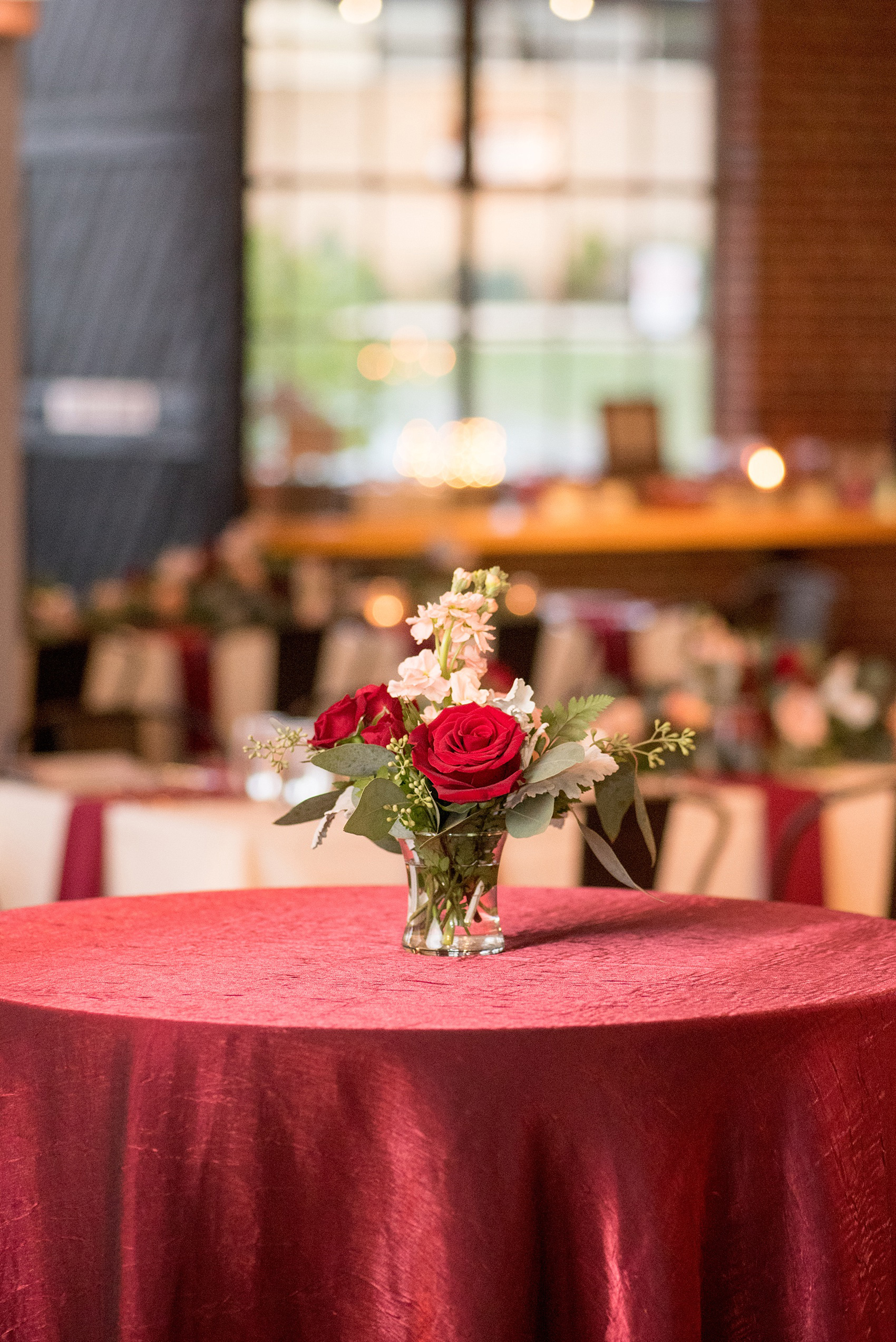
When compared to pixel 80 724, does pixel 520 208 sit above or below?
above

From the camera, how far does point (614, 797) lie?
7.39ft

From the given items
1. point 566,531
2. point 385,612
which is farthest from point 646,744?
point 566,531

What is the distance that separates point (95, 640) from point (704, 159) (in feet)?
21.4

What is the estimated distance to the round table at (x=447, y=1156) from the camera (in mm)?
1937

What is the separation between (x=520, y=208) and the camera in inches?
465

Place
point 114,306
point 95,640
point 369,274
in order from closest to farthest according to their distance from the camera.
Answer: point 95,640, point 114,306, point 369,274

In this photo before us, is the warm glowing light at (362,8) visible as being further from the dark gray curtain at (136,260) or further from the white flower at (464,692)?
the white flower at (464,692)

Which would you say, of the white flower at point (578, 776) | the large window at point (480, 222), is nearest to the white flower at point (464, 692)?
the white flower at point (578, 776)

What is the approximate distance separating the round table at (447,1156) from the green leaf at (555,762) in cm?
20

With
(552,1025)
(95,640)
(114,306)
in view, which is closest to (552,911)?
(552,1025)

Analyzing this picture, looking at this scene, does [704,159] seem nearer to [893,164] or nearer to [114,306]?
[893,164]

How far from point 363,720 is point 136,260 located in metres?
8.08

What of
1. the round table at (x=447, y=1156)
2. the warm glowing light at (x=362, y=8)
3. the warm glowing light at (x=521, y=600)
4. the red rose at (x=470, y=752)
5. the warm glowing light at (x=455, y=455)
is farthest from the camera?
the warm glowing light at (x=455, y=455)

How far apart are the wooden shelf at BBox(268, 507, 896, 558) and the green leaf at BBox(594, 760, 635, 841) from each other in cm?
687
